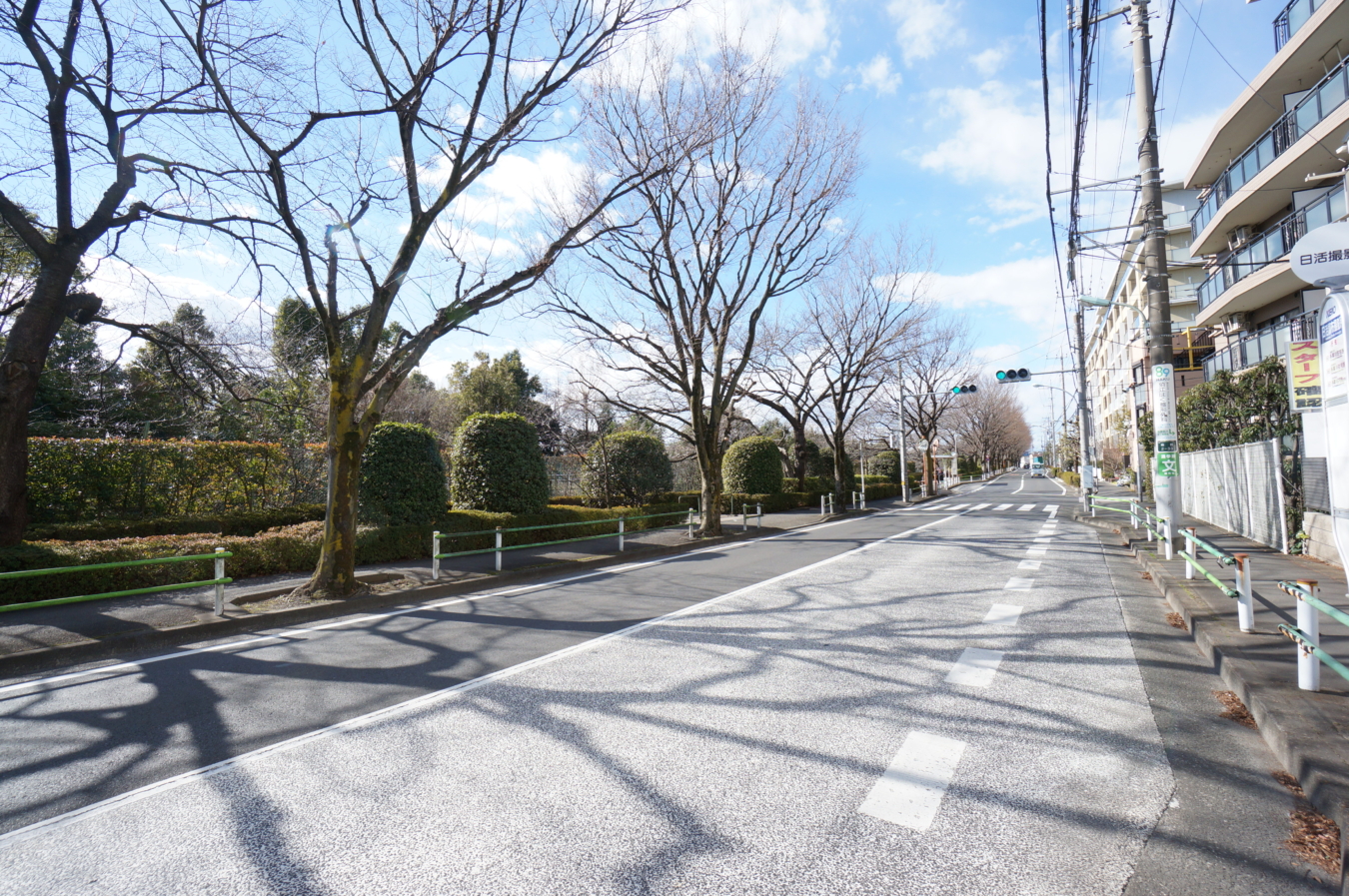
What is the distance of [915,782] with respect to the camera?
3.30 metres

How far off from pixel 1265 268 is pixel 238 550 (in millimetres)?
26023

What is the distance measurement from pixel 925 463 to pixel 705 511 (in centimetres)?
2725

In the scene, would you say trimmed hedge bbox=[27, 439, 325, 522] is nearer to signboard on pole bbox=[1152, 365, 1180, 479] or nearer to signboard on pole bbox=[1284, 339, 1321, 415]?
signboard on pole bbox=[1284, 339, 1321, 415]

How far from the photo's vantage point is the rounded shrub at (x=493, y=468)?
1439 centimetres

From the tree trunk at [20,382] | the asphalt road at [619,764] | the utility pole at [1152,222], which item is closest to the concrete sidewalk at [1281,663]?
the asphalt road at [619,764]

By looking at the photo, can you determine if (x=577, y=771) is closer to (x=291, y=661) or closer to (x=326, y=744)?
(x=326, y=744)

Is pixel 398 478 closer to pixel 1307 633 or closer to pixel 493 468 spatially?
pixel 493 468

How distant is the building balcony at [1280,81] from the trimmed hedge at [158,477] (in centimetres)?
2535

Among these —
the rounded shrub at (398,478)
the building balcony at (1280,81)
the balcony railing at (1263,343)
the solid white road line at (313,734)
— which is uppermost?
the building balcony at (1280,81)

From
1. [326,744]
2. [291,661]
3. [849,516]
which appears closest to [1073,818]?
[326,744]

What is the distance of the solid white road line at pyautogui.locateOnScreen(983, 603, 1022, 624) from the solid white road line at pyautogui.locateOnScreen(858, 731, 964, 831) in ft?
11.1

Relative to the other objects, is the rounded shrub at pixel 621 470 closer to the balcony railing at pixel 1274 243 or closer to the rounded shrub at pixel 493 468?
the rounded shrub at pixel 493 468

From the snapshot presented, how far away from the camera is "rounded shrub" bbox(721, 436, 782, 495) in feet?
90.1

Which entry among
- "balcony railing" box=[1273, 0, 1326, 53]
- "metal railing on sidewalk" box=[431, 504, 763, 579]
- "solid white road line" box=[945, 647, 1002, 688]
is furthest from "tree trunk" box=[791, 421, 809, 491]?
"solid white road line" box=[945, 647, 1002, 688]
